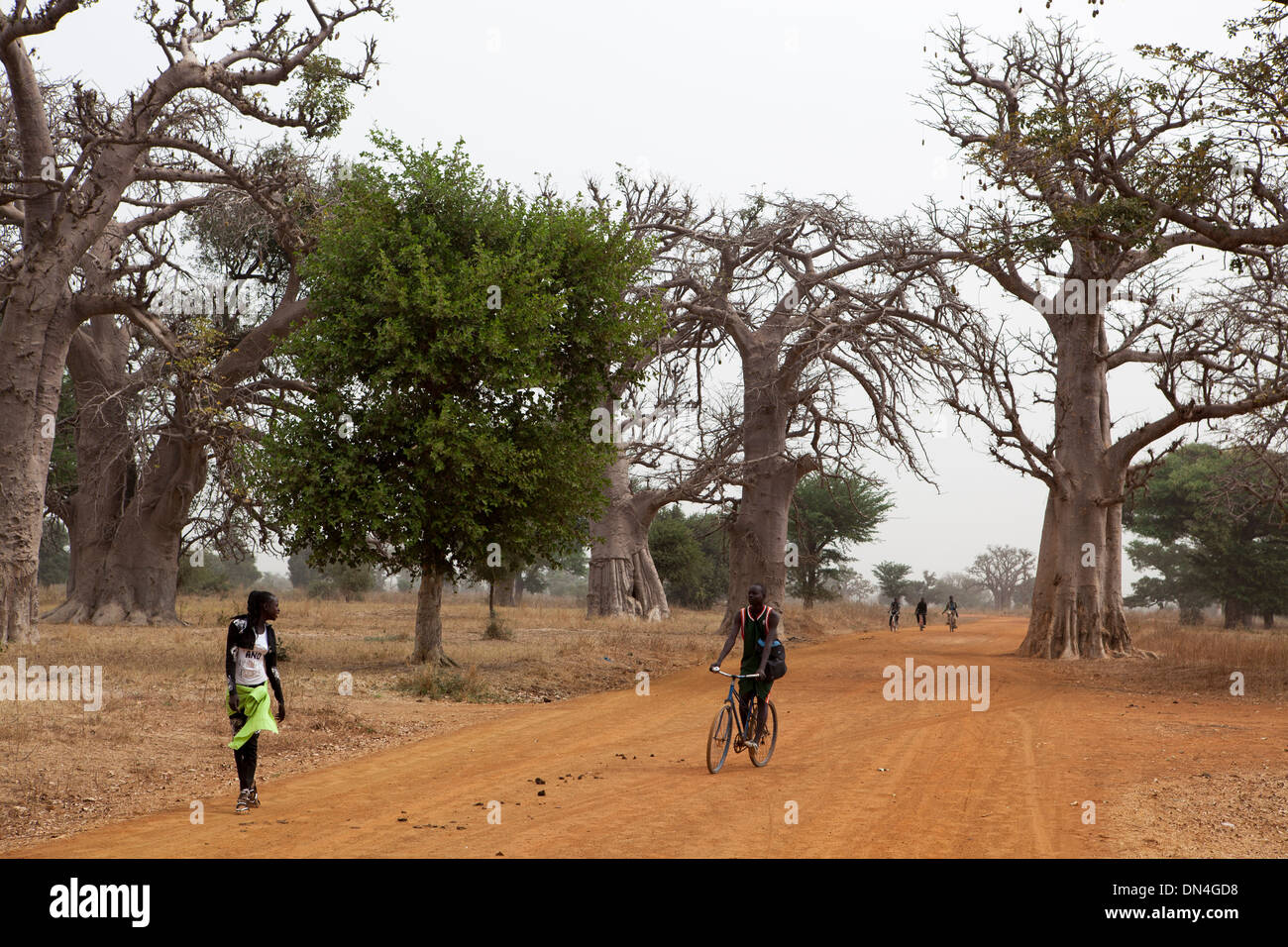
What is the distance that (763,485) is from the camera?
28328 mm

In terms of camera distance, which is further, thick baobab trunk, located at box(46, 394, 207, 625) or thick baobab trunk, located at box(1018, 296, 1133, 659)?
thick baobab trunk, located at box(46, 394, 207, 625)

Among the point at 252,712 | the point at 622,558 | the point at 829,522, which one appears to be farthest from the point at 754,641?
the point at 829,522

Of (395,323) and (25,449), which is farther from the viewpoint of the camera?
(25,449)

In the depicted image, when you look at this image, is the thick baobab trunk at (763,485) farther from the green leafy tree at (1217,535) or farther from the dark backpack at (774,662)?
the green leafy tree at (1217,535)

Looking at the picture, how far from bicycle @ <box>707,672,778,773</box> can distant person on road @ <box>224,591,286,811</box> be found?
3.62m

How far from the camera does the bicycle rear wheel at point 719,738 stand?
9.00m

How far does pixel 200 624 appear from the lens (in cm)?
2625

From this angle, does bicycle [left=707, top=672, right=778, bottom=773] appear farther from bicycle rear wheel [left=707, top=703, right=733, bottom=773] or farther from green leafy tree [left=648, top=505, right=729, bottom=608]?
green leafy tree [left=648, top=505, right=729, bottom=608]

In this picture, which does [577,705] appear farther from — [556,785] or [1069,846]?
[1069,846]

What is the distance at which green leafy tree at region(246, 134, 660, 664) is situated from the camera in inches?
611

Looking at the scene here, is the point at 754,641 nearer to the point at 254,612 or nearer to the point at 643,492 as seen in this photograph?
the point at 254,612

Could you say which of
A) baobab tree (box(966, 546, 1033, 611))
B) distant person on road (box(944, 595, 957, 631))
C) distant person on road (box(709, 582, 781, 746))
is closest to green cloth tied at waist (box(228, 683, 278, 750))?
distant person on road (box(709, 582, 781, 746))

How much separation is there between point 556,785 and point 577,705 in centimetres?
617
